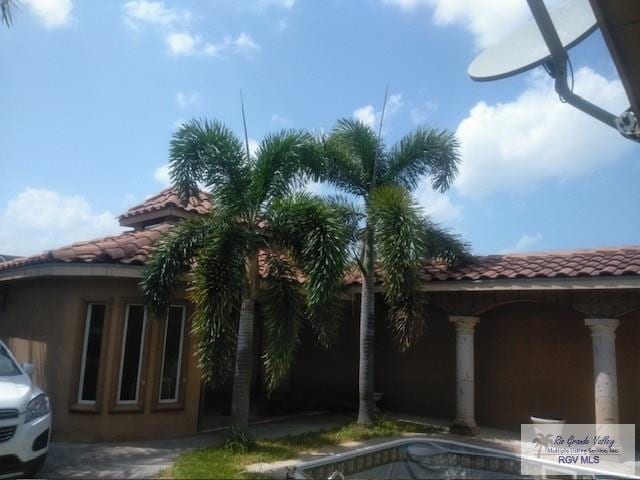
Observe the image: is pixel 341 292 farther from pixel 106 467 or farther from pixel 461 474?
pixel 106 467

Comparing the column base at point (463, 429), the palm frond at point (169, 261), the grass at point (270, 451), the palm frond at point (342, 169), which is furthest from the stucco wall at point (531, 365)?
the palm frond at point (169, 261)

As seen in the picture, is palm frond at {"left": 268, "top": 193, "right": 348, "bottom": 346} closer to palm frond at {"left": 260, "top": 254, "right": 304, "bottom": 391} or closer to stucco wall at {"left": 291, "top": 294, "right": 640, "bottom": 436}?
palm frond at {"left": 260, "top": 254, "right": 304, "bottom": 391}

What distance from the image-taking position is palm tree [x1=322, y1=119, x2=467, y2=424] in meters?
9.59

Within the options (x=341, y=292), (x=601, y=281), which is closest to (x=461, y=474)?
(x=341, y=292)

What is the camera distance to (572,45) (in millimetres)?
4121

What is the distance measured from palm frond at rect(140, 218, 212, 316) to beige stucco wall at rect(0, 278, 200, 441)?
1.15m

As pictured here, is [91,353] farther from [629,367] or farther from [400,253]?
[629,367]

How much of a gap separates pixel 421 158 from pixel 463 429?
5925mm

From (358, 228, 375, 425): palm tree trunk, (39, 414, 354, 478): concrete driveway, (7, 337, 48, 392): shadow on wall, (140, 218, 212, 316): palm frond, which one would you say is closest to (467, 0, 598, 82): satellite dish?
(140, 218, 212, 316): palm frond

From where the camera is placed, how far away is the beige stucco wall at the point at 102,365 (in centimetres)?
880

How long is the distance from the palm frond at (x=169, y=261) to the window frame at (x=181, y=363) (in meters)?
0.99

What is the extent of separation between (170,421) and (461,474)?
5257 mm

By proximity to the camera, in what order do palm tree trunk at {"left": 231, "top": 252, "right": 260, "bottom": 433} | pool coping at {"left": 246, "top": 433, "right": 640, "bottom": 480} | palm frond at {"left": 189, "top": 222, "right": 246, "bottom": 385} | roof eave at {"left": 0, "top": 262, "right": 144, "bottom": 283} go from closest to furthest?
1. pool coping at {"left": 246, "top": 433, "right": 640, "bottom": 480}
2. palm frond at {"left": 189, "top": 222, "right": 246, "bottom": 385}
3. roof eave at {"left": 0, "top": 262, "right": 144, "bottom": 283}
4. palm tree trunk at {"left": 231, "top": 252, "right": 260, "bottom": 433}

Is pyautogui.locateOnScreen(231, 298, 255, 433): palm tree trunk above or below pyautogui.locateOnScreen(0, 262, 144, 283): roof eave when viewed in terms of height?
below
